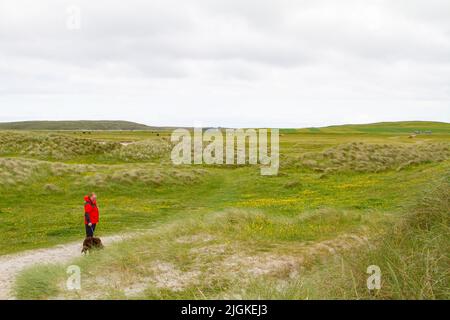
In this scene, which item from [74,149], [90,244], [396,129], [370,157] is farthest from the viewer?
[396,129]

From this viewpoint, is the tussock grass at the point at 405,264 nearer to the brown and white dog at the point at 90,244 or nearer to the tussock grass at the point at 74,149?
the brown and white dog at the point at 90,244

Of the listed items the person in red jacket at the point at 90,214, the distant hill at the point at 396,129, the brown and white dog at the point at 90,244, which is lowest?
the brown and white dog at the point at 90,244

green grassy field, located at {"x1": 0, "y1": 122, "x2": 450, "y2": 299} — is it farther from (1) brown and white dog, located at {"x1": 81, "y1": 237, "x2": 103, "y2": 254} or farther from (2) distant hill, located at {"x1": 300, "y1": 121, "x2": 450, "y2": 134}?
(2) distant hill, located at {"x1": 300, "y1": 121, "x2": 450, "y2": 134}

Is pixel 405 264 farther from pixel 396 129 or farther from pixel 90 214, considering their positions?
pixel 396 129

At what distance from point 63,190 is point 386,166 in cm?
3202

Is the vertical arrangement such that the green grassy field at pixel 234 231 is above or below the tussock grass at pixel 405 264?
below

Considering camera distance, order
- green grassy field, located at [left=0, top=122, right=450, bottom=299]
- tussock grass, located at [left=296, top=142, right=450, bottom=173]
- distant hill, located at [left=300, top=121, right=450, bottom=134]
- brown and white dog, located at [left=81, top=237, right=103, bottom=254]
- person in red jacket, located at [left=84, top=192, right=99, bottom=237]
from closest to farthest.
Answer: green grassy field, located at [left=0, top=122, right=450, bottom=299] → brown and white dog, located at [left=81, top=237, right=103, bottom=254] → person in red jacket, located at [left=84, top=192, right=99, bottom=237] → tussock grass, located at [left=296, top=142, right=450, bottom=173] → distant hill, located at [left=300, top=121, right=450, bottom=134]

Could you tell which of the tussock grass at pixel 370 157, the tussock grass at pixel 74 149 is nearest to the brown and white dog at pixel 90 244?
the tussock grass at pixel 370 157

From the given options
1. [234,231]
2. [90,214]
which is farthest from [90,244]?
[234,231]

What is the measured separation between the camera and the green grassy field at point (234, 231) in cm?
825

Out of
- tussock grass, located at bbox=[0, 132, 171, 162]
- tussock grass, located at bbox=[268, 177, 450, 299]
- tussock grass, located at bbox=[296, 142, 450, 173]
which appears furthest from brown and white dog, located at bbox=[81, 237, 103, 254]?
tussock grass, located at bbox=[0, 132, 171, 162]

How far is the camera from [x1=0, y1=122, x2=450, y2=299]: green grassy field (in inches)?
325

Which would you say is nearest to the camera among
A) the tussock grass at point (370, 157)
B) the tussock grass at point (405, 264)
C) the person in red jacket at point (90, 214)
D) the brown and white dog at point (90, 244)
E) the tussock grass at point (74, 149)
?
the tussock grass at point (405, 264)

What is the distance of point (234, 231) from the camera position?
14625 millimetres
